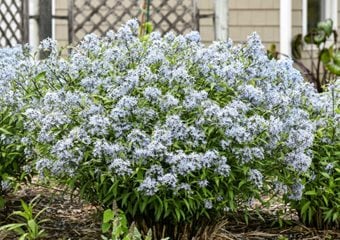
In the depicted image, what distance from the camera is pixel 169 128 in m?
4.13

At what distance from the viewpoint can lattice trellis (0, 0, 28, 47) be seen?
8923mm

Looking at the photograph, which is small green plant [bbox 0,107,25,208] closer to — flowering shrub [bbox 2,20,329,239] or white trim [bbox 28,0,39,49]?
flowering shrub [bbox 2,20,329,239]

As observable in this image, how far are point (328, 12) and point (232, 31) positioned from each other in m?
1.63

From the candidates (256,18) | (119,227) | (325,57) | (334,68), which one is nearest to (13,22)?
(256,18)

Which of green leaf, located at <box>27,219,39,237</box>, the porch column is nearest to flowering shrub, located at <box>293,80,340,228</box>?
green leaf, located at <box>27,219,39,237</box>

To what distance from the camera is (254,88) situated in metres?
4.43

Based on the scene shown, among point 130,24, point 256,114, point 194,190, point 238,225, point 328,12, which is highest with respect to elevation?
point 328,12

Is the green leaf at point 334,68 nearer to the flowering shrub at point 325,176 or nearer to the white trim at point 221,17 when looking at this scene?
the white trim at point 221,17

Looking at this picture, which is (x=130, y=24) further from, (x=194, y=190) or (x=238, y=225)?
(x=238, y=225)

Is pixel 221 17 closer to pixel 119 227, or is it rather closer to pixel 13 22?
pixel 13 22

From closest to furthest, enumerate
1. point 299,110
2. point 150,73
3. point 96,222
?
point 150,73
point 299,110
point 96,222

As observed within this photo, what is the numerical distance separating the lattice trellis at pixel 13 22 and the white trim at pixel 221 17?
2018 millimetres

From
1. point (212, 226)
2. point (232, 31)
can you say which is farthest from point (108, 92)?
point (232, 31)

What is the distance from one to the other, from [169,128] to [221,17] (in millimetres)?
5151
